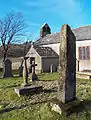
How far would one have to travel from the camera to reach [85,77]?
16.2 metres

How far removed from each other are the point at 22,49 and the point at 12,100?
3569cm

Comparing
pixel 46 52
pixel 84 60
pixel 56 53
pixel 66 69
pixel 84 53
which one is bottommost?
pixel 66 69

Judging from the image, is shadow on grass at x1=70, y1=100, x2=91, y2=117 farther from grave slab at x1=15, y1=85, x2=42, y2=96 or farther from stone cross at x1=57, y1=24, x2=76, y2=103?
grave slab at x1=15, y1=85, x2=42, y2=96

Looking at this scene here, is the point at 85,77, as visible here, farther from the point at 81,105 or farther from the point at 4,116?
the point at 4,116

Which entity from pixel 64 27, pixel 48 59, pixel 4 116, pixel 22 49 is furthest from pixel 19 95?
pixel 22 49

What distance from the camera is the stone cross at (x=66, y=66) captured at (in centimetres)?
625

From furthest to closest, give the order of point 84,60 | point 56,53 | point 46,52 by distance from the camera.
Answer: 1. point 56,53
2. point 46,52
3. point 84,60

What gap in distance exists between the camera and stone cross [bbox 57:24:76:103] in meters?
6.25

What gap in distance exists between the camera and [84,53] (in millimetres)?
23453

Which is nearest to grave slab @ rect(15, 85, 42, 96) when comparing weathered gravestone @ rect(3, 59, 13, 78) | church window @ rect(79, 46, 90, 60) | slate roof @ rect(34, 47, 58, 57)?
weathered gravestone @ rect(3, 59, 13, 78)

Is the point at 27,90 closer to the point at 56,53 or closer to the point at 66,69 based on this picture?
the point at 66,69

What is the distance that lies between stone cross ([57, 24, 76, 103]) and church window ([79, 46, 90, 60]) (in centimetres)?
1706

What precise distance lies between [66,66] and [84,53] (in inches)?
705

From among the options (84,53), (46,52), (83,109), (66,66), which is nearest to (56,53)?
(46,52)
